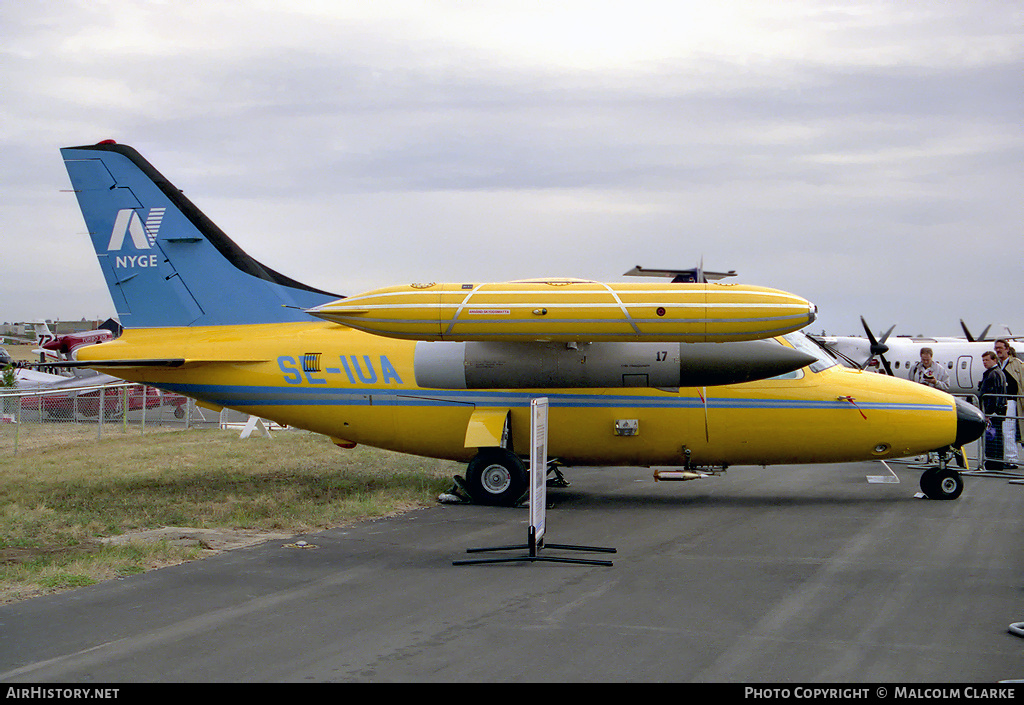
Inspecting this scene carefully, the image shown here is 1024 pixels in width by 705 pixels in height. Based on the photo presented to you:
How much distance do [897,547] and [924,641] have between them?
3.64 m

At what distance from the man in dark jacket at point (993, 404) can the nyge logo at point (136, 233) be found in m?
15.1

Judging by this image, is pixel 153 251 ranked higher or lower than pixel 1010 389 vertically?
higher

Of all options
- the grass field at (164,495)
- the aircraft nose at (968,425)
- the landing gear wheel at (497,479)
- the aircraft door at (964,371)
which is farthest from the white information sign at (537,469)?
the aircraft door at (964,371)

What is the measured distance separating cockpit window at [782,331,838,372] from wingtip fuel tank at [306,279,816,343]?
67.4 inches

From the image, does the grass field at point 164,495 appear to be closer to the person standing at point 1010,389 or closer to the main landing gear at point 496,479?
the main landing gear at point 496,479

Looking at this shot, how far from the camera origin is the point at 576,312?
1127cm

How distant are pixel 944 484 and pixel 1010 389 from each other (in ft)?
17.6

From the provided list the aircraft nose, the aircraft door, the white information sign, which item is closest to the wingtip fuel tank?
the white information sign

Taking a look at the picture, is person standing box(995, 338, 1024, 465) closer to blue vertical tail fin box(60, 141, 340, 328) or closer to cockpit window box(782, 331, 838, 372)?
cockpit window box(782, 331, 838, 372)

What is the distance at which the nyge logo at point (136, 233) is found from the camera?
A: 46.3 feet

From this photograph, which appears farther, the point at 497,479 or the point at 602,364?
the point at 497,479

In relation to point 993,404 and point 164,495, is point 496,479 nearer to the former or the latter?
point 164,495

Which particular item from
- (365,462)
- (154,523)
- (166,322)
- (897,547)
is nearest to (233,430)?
(365,462)

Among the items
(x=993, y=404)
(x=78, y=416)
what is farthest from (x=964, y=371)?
(x=78, y=416)
